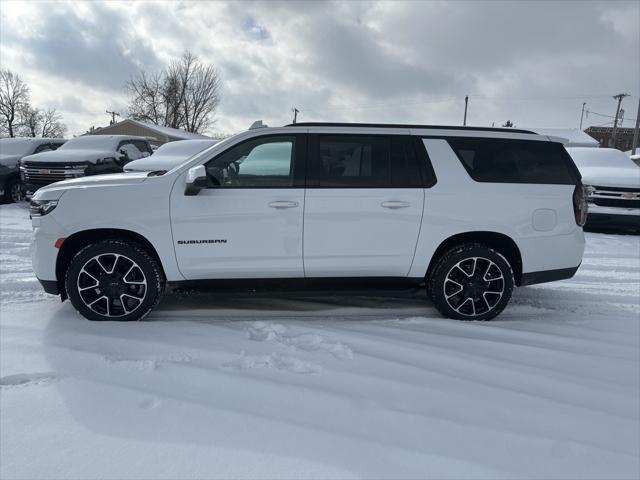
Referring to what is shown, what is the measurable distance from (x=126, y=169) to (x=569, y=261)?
27.5ft

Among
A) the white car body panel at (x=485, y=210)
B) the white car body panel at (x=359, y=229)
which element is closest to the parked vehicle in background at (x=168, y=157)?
the white car body panel at (x=359, y=229)

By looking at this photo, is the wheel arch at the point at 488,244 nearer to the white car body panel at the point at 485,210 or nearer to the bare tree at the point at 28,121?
the white car body panel at the point at 485,210

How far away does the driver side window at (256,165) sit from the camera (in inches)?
154

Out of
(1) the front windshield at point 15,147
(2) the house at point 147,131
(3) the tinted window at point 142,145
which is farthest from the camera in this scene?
(2) the house at point 147,131

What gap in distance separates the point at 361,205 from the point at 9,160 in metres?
11.3

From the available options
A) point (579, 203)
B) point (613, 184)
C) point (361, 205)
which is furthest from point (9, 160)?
point (613, 184)

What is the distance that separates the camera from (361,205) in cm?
394

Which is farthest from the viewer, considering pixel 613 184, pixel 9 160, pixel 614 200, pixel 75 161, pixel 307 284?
pixel 9 160

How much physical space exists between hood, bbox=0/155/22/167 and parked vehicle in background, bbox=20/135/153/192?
0.87 m

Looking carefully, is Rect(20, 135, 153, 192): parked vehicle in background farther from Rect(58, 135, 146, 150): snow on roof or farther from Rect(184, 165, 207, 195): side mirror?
Rect(184, 165, 207, 195): side mirror

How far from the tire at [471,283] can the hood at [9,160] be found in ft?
38.3

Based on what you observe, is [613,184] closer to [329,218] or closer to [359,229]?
[359,229]

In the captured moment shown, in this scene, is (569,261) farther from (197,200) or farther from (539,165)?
(197,200)

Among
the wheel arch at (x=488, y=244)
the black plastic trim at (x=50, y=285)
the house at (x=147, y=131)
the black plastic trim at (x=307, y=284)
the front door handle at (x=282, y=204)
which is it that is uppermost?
the house at (x=147, y=131)
